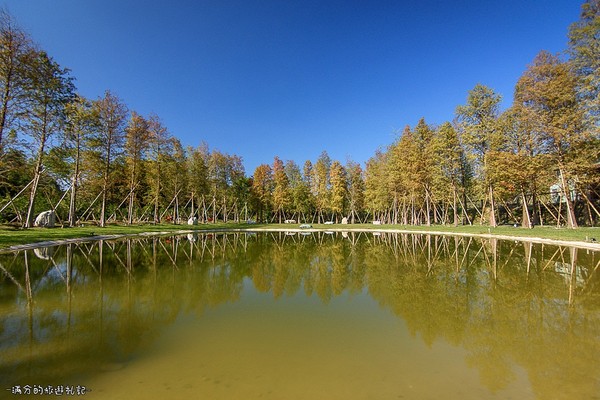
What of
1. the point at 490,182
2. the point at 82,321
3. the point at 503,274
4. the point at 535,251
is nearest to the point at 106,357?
the point at 82,321

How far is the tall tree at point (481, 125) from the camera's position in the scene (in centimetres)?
3000

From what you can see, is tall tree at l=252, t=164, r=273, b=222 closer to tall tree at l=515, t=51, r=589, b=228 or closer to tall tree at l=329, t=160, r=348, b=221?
tall tree at l=329, t=160, r=348, b=221

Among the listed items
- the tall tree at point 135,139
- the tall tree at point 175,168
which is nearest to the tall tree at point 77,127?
the tall tree at point 135,139

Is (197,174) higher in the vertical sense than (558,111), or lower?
lower

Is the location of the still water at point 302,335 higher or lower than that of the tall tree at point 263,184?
lower

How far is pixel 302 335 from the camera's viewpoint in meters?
5.15

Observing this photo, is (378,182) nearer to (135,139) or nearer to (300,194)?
(300,194)

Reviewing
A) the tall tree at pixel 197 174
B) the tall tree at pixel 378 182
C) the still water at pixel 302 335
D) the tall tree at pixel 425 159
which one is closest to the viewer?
the still water at pixel 302 335

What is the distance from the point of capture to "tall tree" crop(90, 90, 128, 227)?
30723 mm

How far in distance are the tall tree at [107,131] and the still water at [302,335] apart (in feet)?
82.8

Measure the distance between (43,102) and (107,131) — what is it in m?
8.17

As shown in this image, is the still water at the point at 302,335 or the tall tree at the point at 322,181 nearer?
the still water at the point at 302,335

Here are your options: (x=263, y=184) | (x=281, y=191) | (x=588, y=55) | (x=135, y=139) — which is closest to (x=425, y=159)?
(x=588, y=55)

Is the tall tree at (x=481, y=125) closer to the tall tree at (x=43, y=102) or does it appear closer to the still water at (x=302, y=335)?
the still water at (x=302, y=335)
